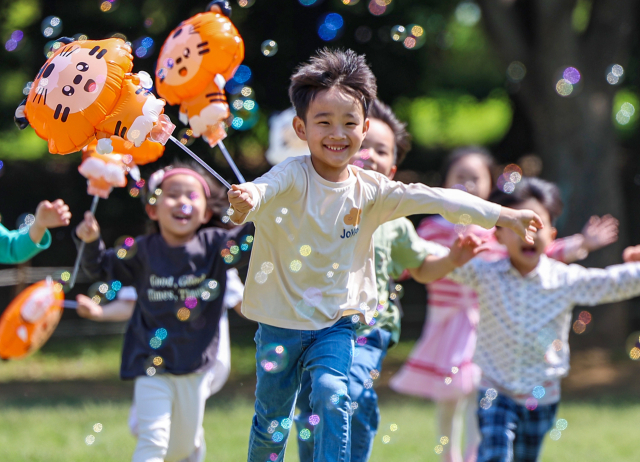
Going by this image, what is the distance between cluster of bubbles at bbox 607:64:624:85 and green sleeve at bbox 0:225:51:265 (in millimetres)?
7078

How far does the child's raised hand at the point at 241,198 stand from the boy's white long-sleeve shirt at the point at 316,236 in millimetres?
294

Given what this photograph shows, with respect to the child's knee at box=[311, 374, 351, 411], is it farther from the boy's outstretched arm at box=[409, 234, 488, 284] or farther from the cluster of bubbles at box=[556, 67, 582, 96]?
the cluster of bubbles at box=[556, 67, 582, 96]

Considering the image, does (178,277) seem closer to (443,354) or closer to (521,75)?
(443,354)

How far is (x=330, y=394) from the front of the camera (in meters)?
2.80

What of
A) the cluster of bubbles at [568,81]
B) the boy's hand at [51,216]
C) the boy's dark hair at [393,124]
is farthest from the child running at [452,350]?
the cluster of bubbles at [568,81]

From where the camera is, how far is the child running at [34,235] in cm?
357

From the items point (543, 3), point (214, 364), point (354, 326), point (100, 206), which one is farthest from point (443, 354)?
point (100, 206)

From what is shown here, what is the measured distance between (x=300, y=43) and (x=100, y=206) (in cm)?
334

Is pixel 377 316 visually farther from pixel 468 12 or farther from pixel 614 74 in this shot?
pixel 468 12

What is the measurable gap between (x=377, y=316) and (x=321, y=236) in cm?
81

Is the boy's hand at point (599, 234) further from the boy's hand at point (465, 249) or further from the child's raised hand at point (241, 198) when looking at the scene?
the child's raised hand at point (241, 198)

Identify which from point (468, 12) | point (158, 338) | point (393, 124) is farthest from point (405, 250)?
point (468, 12)

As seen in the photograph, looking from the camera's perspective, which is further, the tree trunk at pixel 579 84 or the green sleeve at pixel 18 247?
the tree trunk at pixel 579 84

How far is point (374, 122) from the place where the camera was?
12.8 ft
